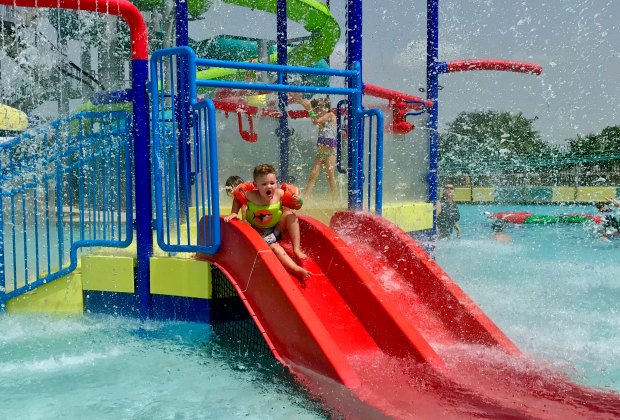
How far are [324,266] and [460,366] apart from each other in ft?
4.61

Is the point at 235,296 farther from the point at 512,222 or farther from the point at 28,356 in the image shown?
the point at 512,222

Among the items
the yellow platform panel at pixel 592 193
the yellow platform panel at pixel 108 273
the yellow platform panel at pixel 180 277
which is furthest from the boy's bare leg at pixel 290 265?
the yellow platform panel at pixel 592 193

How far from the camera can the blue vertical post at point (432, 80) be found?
816 cm

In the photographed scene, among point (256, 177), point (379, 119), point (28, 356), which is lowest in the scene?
point (28, 356)

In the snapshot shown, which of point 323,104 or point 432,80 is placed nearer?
point 323,104

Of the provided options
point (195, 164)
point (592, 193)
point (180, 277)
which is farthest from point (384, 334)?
point (592, 193)

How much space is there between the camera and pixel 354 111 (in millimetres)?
5652

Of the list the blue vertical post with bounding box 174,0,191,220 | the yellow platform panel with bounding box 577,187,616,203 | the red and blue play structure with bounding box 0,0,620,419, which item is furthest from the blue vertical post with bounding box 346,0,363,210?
the yellow platform panel with bounding box 577,187,616,203

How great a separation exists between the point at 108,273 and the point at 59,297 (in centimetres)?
45

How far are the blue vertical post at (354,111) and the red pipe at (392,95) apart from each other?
1.24m

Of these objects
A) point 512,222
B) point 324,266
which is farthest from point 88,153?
point 512,222

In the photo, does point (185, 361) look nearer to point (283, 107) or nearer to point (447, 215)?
point (283, 107)

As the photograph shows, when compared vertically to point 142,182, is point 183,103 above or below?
above

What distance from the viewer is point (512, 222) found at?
533 inches
